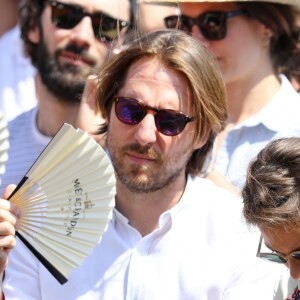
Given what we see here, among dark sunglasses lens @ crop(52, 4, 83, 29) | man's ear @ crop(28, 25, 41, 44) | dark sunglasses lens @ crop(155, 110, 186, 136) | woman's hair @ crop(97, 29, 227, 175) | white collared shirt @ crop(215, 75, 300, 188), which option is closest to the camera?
dark sunglasses lens @ crop(155, 110, 186, 136)

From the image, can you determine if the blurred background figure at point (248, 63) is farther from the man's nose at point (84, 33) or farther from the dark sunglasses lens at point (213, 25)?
the man's nose at point (84, 33)

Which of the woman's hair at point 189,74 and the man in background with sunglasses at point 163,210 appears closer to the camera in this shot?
the man in background with sunglasses at point 163,210

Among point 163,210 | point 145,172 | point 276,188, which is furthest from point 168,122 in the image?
point 276,188

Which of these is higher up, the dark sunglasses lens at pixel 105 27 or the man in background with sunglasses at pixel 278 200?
the man in background with sunglasses at pixel 278 200

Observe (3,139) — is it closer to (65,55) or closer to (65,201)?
(65,201)

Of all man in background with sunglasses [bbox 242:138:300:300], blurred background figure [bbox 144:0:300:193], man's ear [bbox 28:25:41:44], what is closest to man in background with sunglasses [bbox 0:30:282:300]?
man in background with sunglasses [bbox 242:138:300:300]

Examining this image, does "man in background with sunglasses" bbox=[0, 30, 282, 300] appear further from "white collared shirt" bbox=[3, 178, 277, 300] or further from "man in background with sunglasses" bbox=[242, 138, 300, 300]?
"man in background with sunglasses" bbox=[242, 138, 300, 300]

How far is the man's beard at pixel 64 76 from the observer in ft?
16.1

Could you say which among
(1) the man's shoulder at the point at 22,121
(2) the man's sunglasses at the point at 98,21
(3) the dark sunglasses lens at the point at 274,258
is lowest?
(1) the man's shoulder at the point at 22,121

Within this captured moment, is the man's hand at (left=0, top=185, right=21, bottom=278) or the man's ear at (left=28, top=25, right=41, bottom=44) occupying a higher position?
the man's hand at (left=0, top=185, right=21, bottom=278)

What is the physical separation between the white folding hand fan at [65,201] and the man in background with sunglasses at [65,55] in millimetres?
1061

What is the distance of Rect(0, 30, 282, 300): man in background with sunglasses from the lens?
12.5 ft

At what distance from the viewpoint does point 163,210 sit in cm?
400

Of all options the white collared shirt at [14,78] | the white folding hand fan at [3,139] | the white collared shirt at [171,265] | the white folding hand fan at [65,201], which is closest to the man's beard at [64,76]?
the white collared shirt at [14,78]
